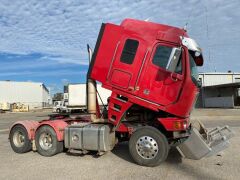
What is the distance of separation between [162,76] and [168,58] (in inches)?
18.1

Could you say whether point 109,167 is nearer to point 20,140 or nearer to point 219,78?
point 20,140

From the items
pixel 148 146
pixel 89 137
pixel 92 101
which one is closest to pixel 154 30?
pixel 92 101

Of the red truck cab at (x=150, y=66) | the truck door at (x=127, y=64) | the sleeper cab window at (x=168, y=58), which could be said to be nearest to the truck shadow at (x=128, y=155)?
the red truck cab at (x=150, y=66)

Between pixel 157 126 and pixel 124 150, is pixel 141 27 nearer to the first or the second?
pixel 157 126

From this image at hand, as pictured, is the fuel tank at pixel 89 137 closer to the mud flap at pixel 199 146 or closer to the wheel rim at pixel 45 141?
the wheel rim at pixel 45 141

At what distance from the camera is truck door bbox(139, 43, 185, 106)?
8.35 meters

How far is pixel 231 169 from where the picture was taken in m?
7.99

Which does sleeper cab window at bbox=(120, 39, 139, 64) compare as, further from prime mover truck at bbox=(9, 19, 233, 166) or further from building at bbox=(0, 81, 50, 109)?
building at bbox=(0, 81, 50, 109)

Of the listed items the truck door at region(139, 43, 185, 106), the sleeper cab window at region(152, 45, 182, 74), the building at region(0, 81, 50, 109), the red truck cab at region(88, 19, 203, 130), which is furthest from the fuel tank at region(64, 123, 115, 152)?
the building at region(0, 81, 50, 109)

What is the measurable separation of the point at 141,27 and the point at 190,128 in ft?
9.53

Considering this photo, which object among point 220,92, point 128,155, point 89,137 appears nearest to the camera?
point 89,137

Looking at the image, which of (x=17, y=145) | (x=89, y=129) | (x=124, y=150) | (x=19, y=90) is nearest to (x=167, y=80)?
(x=89, y=129)

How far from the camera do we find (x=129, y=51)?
29.5 feet

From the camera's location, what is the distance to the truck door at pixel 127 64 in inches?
346
